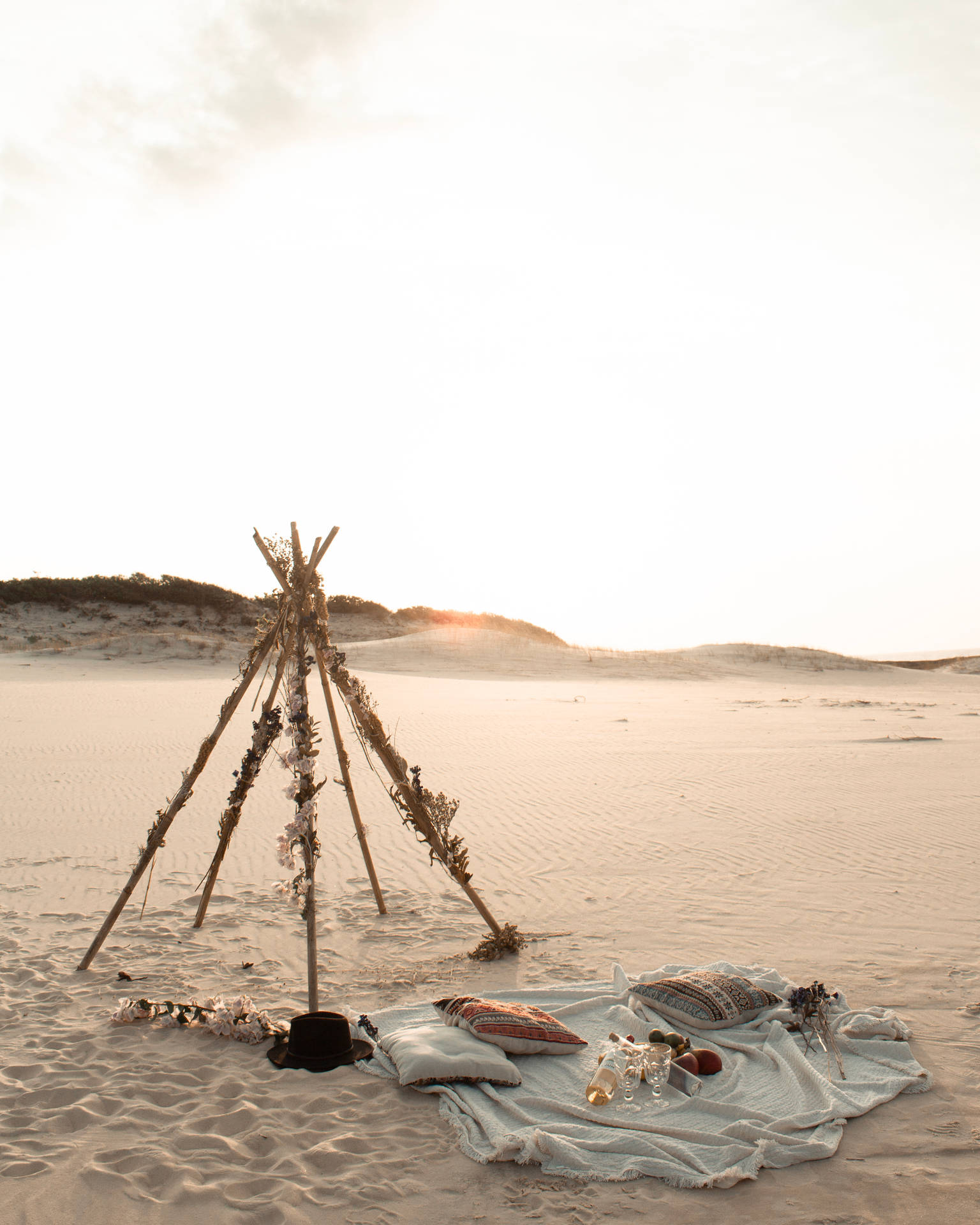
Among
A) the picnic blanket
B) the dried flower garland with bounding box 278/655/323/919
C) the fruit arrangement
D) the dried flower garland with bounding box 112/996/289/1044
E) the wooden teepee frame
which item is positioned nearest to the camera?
the picnic blanket

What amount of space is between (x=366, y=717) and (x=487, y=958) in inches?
82.4

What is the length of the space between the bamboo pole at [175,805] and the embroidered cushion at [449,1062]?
262 centimetres

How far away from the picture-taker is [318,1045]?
5.33 m

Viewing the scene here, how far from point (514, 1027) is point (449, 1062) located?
469 millimetres

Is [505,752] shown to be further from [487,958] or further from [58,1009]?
[58,1009]

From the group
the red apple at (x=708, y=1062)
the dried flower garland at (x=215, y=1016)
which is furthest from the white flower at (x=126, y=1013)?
the red apple at (x=708, y=1062)

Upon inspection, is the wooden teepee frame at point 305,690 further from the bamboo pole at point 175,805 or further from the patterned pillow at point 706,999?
the patterned pillow at point 706,999

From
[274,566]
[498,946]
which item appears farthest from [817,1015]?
[274,566]

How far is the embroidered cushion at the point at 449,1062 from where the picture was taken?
501 cm

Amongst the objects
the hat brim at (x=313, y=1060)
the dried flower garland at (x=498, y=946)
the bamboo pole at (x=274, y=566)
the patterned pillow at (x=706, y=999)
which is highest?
the bamboo pole at (x=274, y=566)

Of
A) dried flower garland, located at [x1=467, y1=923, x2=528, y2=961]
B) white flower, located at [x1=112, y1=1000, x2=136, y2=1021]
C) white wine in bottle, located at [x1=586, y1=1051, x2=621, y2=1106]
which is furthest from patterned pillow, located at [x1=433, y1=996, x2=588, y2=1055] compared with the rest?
white flower, located at [x1=112, y1=1000, x2=136, y2=1021]

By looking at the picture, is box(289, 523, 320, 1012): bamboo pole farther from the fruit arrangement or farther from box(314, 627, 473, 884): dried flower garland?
the fruit arrangement

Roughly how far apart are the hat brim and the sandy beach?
4.6 inches

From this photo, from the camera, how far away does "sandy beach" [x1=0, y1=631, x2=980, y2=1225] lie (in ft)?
13.7
